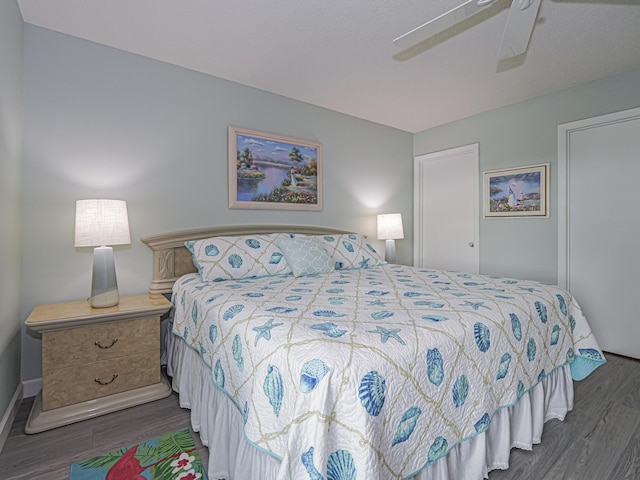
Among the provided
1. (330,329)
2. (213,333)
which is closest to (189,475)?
Answer: (213,333)

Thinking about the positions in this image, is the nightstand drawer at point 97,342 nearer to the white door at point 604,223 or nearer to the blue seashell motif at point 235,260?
the blue seashell motif at point 235,260

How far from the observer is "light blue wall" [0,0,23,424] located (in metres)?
1.67

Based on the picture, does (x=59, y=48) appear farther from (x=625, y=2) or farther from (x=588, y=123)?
(x=588, y=123)

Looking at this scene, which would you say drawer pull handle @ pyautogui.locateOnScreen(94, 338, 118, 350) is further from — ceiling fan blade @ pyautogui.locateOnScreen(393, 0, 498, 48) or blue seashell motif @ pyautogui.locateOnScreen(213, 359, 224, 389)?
ceiling fan blade @ pyautogui.locateOnScreen(393, 0, 498, 48)

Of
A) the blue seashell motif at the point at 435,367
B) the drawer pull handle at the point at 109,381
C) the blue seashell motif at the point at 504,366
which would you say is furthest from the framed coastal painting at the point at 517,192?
the drawer pull handle at the point at 109,381

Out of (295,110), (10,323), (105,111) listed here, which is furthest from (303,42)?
(10,323)

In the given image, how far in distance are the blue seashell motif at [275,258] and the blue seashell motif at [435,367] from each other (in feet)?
5.25

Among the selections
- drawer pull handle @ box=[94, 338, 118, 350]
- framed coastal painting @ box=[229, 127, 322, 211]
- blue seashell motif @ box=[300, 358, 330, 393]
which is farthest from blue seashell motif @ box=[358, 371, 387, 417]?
framed coastal painting @ box=[229, 127, 322, 211]

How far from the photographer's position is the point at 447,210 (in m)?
4.08

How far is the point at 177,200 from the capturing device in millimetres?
2645

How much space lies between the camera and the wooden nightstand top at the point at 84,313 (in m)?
1.76

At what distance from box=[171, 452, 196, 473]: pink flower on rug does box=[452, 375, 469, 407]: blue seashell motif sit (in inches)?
48.1

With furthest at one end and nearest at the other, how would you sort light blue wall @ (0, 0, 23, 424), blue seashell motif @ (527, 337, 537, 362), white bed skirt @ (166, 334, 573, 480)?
light blue wall @ (0, 0, 23, 424), blue seashell motif @ (527, 337, 537, 362), white bed skirt @ (166, 334, 573, 480)

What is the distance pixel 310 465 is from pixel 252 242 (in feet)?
6.23
